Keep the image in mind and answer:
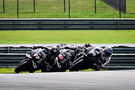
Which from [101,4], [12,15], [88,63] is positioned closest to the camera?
[88,63]

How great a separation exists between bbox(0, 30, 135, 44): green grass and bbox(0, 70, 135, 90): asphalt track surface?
45.5 ft

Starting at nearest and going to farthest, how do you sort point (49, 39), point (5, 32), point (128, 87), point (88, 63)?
point (128, 87), point (88, 63), point (49, 39), point (5, 32)

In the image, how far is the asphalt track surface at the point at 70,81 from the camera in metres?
4.18

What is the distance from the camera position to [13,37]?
66.5 feet

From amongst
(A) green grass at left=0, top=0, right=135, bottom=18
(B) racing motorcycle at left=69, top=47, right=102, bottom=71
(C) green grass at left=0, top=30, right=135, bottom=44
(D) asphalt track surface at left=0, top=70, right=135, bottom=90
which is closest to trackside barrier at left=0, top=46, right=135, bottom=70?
(B) racing motorcycle at left=69, top=47, right=102, bottom=71

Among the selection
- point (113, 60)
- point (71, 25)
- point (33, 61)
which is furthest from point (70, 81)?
point (71, 25)

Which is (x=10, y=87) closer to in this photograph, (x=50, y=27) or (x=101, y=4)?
(x=50, y=27)

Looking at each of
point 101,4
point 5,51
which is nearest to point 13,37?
point 5,51

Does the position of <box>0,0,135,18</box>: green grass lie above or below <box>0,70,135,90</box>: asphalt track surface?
above

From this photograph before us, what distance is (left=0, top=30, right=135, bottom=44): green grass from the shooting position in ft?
61.5

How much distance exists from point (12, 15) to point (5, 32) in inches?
298

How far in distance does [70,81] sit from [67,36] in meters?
16.5

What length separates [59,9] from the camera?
33625mm

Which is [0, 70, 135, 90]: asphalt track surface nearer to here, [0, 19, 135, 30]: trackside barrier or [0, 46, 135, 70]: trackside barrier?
[0, 46, 135, 70]: trackside barrier
